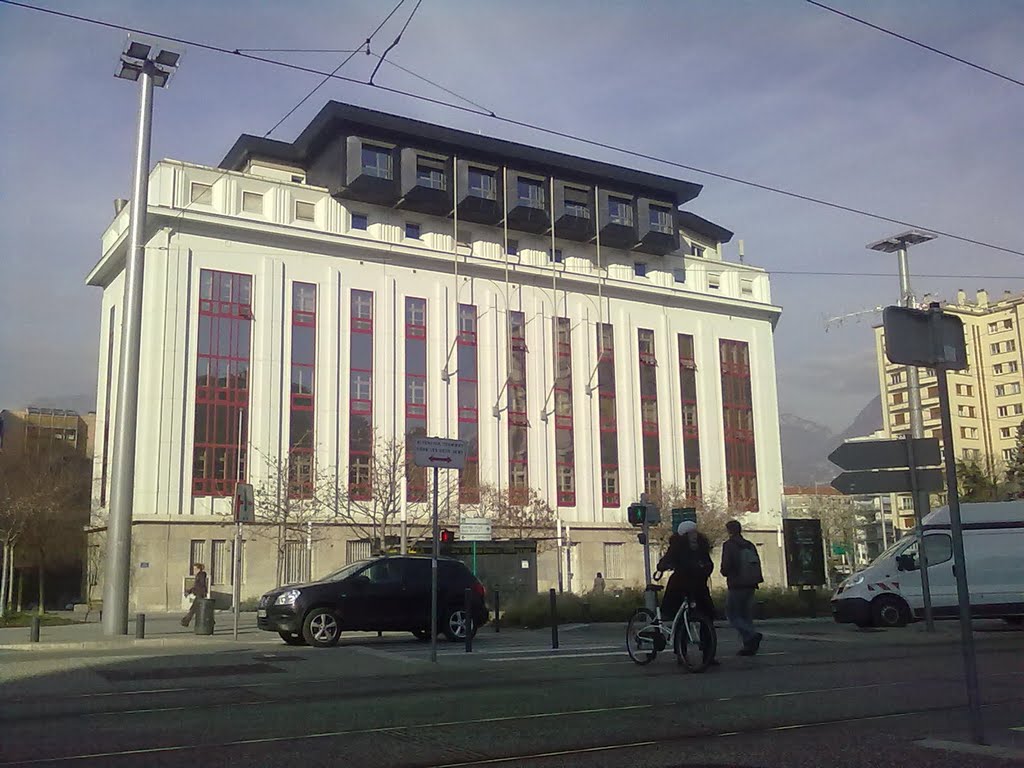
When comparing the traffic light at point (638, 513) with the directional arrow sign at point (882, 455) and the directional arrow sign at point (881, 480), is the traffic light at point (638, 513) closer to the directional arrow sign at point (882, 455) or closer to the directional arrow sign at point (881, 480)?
the directional arrow sign at point (881, 480)

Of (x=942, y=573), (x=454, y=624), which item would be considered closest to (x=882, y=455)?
(x=942, y=573)

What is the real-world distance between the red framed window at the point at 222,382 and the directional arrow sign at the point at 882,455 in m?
37.0

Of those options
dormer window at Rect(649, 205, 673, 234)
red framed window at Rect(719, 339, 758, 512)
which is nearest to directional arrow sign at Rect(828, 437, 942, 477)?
red framed window at Rect(719, 339, 758, 512)

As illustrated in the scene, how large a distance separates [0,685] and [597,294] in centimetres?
5390

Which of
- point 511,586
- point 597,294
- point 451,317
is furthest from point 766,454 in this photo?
point 511,586

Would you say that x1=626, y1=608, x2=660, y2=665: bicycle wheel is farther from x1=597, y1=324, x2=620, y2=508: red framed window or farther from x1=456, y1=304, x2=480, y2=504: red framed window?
x1=597, y1=324, x2=620, y2=508: red framed window

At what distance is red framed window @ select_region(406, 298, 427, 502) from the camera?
52969 millimetres

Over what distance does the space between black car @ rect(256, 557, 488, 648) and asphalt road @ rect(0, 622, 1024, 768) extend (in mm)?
2133

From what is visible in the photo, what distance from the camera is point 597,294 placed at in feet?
206

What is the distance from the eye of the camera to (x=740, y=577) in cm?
1352

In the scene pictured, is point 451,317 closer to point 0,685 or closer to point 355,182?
point 355,182

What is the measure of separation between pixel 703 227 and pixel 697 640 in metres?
64.5

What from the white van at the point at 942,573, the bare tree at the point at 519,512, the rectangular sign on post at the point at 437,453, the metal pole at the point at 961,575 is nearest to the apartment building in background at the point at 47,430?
the bare tree at the point at 519,512

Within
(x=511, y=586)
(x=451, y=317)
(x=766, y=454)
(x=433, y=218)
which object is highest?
(x=433, y=218)
